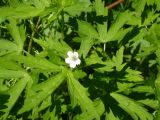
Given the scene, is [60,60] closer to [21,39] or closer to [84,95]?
[84,95]

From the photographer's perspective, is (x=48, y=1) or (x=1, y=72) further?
(x=48, y=1)

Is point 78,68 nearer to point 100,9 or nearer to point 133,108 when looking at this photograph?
point 133,108

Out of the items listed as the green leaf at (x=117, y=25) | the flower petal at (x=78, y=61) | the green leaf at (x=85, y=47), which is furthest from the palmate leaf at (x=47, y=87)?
the green leaf at (x=117, y=25)

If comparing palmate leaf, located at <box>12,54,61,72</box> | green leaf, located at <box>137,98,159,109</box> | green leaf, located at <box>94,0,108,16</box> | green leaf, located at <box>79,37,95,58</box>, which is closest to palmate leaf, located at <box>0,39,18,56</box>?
palmate leaf, located at <box>12,54,61,72</box>

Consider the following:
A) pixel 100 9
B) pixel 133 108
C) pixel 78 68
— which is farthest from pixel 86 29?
pixel 133 108

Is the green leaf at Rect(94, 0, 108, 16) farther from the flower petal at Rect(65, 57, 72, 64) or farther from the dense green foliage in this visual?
the flower petal at Rect(65, 57, 72, 64)

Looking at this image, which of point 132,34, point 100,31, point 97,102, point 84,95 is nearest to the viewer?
point 84,95

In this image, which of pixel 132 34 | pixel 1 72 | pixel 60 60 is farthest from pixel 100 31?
pixel 1 72

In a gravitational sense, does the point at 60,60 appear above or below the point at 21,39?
below
